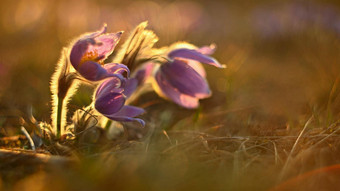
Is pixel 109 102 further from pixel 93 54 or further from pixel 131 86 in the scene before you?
pixel 131 86

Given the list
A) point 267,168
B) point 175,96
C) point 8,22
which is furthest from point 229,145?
point 8,22

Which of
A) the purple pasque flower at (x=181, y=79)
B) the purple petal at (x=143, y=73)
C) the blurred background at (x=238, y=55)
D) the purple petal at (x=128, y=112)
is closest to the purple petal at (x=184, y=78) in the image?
the purple pasque flower at (x=181, y=79)

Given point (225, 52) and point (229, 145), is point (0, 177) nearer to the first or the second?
point (229, 145)

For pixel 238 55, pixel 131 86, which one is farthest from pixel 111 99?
pixel 238 55

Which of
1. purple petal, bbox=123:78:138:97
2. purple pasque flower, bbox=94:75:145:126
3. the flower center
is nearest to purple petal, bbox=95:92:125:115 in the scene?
purple pasque flower, bbox=94:75:145:126

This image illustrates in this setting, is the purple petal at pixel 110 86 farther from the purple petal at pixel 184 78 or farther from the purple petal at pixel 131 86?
the purple petal at pixel 184 78

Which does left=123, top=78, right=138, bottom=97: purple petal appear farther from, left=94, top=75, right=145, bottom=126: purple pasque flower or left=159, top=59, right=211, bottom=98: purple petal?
left=94, top=75, right=145, bottom=126: purple pasque flower
